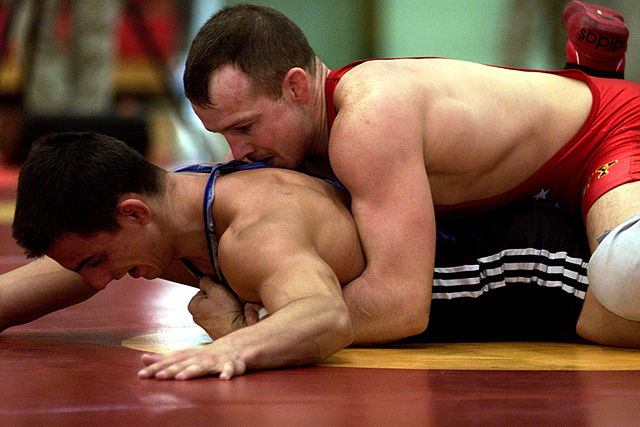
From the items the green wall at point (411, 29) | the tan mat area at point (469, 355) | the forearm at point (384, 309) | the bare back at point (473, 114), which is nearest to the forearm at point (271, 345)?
the tan mat area at point (469, 355)

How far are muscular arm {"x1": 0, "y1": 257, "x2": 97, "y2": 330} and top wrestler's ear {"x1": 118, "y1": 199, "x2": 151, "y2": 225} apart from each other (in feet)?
1.36

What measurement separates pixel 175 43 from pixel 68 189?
33.6 ft

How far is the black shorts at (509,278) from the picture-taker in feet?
8.61

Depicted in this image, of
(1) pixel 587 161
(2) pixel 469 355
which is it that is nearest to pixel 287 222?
(2) pixel 469 355

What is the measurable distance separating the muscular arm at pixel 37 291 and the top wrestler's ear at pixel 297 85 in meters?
0.74

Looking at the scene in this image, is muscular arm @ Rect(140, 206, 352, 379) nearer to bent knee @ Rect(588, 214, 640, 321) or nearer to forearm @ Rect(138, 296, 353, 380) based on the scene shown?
forearm @ Rect(138, 296, 353, 380)

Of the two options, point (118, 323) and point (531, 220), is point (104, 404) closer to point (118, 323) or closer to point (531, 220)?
point (118, 323)

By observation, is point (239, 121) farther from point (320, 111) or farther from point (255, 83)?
point (320, 111)

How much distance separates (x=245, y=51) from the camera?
2.55 metres

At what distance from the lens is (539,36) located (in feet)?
30.5

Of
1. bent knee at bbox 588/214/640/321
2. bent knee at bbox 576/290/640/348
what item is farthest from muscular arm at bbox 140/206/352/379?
bent knee at bbox 576/290/640/348

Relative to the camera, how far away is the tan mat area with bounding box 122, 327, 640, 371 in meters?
2.18

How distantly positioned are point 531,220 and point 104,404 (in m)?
1.38

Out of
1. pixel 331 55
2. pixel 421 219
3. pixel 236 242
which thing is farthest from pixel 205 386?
pixel 331 55
